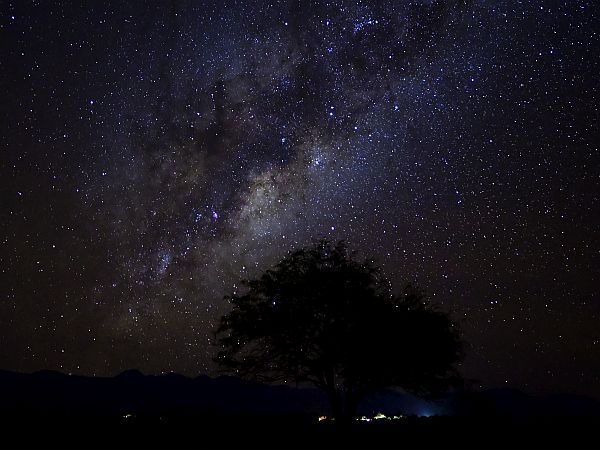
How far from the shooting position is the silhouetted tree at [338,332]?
69.9 ft

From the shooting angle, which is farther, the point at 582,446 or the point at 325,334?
the point at 325,334

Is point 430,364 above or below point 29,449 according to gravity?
above

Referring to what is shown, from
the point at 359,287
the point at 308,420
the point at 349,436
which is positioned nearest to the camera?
the point at 349,436

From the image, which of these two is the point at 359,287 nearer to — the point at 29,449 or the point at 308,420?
the point at 308,420

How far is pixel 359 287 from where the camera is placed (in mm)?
22562

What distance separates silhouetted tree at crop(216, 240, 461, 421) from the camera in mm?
21297

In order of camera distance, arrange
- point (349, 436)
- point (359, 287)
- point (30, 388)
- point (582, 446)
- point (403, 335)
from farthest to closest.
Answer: point (30, 388) → point (359, 287) → point (403, 335) → point (349, 436) → point (582, 446)

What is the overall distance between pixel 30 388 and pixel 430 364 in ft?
474

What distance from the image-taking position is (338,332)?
21781 millimetres

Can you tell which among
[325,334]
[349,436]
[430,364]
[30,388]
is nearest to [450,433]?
[430,364]

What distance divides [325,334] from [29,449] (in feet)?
37.5

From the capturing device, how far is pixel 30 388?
139m

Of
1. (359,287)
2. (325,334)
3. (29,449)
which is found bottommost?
(29,449)

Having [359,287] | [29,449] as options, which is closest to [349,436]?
[359,287]
